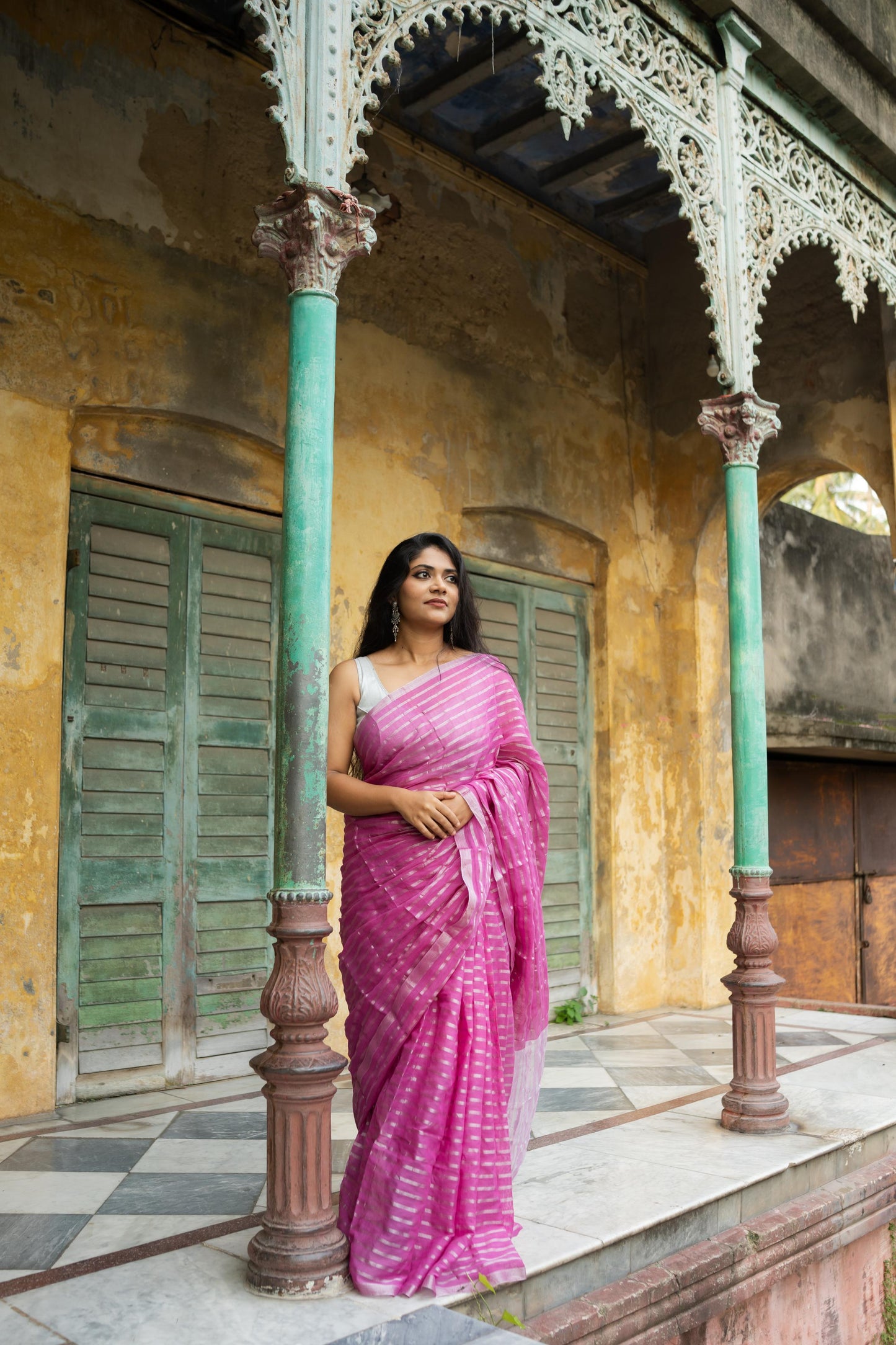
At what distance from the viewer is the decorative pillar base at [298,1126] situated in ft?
9.08

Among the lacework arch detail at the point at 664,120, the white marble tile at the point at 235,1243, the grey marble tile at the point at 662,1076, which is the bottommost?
the grey marble tile at the point at 662,1076

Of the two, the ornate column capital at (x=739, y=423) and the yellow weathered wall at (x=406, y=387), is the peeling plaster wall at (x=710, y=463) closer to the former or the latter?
the yellow weathered wall at (x=406, y=387)

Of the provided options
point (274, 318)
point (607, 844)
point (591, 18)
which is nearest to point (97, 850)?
point (274, 318)

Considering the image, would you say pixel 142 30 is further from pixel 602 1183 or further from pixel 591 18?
pixel 602 1183

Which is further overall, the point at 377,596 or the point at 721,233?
the point at 721,233

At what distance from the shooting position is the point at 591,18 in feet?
14.3

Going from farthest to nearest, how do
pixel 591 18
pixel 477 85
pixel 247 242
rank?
1. pixel 477 85
2. pixel 247 242
3. pixel 591 18

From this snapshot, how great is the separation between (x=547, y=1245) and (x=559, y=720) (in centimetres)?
440

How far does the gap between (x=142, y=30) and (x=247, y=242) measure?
1006 millimetres

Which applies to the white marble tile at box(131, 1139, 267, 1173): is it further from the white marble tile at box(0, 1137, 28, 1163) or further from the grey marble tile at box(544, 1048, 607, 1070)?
the grey marble tile at box(544, 1048, 607, 1070)

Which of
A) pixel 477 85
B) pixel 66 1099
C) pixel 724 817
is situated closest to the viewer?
pixel 66 1099

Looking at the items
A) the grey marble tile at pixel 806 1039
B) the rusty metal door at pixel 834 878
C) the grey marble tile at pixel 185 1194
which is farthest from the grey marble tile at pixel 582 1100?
the rusty metal door at pixel 834 878

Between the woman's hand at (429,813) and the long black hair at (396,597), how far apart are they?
1.81ft

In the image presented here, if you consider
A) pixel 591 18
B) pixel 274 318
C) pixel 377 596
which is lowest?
pixel 377 596
